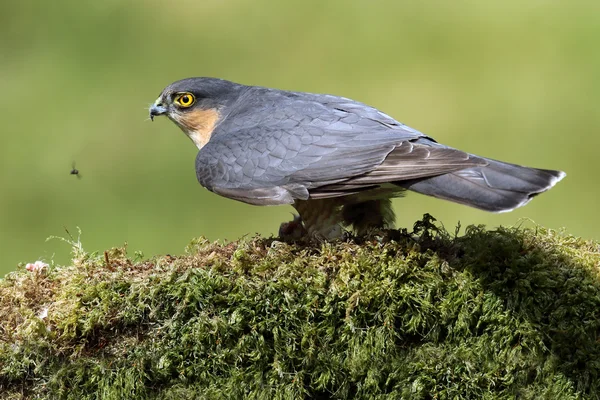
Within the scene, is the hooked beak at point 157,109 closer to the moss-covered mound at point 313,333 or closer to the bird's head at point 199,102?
the bird's head at point 199,102

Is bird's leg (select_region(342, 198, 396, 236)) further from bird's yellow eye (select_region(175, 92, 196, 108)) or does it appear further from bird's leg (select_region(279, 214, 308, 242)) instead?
bird's yellow eye (select_region(175, 92, 196, 108))

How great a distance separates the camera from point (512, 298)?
8.86ft

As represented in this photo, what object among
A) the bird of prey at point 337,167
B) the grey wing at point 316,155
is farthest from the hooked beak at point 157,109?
the grey wing at point 316,155

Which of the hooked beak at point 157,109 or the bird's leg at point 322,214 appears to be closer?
the bird's leg at point 322,214

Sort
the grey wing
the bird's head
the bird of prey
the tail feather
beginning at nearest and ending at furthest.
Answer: the tail feather, the bird of prey, the grey wing, the bird's head

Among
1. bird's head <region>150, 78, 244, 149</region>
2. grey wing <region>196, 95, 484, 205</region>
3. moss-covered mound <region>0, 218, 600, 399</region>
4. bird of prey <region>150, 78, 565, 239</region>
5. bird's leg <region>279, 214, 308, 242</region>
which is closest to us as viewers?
moss-covered mound <region>0, 218, 600, 399</region>

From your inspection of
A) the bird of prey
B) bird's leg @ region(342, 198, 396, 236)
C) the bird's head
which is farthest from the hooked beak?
bird's leg @ region(342, 198, 396, 236)

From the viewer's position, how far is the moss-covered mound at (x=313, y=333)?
8.56 ft

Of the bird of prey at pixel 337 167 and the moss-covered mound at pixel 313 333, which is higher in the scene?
the bird of prey at pixel 337 167

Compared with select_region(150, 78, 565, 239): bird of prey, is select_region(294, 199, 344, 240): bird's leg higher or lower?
lower

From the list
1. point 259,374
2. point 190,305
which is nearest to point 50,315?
point 190,305

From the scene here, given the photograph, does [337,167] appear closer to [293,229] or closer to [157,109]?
[293,229]

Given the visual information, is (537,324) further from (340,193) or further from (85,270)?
(85,270)

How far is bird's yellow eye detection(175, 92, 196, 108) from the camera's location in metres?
4.44
